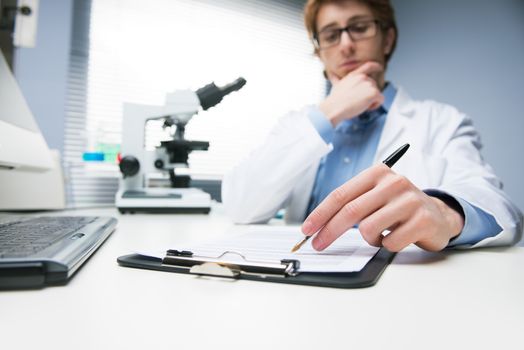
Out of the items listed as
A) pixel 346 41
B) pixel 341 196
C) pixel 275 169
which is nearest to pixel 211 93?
A: pixel 275 169

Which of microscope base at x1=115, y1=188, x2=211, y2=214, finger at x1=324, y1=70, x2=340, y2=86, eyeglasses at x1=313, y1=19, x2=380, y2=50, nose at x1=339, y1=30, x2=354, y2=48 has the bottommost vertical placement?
microscope base at x1=115, y1=188, x2=211, y2=214

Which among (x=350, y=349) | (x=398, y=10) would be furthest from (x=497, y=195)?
(x=398, y=10)

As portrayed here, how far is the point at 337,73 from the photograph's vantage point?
1.11m

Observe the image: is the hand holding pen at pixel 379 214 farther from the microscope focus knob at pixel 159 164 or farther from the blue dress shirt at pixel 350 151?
the microscope focus knob at pixel 159 164

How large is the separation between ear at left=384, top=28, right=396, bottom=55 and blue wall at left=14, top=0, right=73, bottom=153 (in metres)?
1.27

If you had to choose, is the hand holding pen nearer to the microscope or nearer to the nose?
the microscope

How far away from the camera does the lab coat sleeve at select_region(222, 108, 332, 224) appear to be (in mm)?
793

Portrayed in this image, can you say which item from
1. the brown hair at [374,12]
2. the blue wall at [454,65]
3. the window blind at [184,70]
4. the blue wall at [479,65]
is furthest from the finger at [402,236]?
the blue wall at [479,65]

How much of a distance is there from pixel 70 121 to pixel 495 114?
1924 mm

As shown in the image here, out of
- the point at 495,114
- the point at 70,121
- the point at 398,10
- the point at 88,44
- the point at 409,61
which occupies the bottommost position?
the point at 70,121

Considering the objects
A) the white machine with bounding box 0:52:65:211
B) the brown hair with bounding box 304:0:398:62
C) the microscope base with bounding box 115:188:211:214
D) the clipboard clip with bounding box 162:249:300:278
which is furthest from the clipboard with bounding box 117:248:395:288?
the brown hair with bounding box 304:0:398:62

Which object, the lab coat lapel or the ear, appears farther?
the ear

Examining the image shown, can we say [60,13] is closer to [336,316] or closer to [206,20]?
[206,20]

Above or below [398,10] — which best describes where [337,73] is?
below
